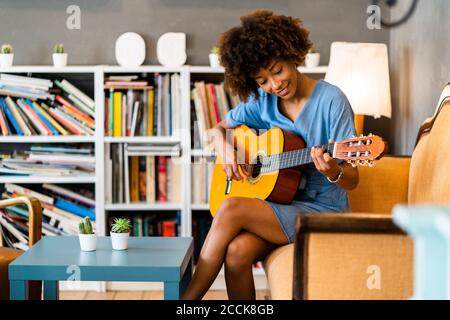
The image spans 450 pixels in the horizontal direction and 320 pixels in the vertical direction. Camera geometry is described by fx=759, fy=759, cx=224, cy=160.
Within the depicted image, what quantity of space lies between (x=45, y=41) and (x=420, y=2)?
6.11 ft

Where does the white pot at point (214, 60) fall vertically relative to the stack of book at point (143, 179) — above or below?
above

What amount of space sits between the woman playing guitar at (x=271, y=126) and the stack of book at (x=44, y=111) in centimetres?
120

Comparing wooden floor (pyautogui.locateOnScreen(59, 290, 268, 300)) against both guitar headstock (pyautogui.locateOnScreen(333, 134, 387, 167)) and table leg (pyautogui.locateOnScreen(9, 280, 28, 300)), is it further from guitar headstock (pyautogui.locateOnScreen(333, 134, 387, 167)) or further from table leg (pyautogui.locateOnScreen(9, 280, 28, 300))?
guitar headstock (pyautogui.locateOnScreen(333, 134, 387, 167))

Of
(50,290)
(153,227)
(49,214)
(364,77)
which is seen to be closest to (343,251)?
(50,290)

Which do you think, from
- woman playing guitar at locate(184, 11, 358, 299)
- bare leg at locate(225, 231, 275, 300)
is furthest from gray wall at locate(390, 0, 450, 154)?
bare leg at locate(225, 231, 275, 300)

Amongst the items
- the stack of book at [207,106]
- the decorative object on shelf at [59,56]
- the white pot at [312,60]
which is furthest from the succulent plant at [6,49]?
the white pot at [312,60]

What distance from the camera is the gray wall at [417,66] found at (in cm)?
293

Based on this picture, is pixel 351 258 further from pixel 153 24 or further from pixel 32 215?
pixel 153 24

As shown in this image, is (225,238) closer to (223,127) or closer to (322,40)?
(223,127)

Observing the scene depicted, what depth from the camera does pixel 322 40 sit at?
3.90 m

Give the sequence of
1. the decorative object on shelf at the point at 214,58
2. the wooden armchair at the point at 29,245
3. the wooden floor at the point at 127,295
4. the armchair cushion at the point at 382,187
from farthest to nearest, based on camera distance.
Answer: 1. the decorative object on shelf at the point at 214,58
2. the wooden floor at the point at 127,295
3. the armchair cushion at the point at 382,187
4. the wooden armchair at the point at 29,245

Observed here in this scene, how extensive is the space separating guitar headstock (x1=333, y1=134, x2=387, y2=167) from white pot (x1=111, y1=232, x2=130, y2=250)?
76 cm

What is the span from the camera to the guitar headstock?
209cm
